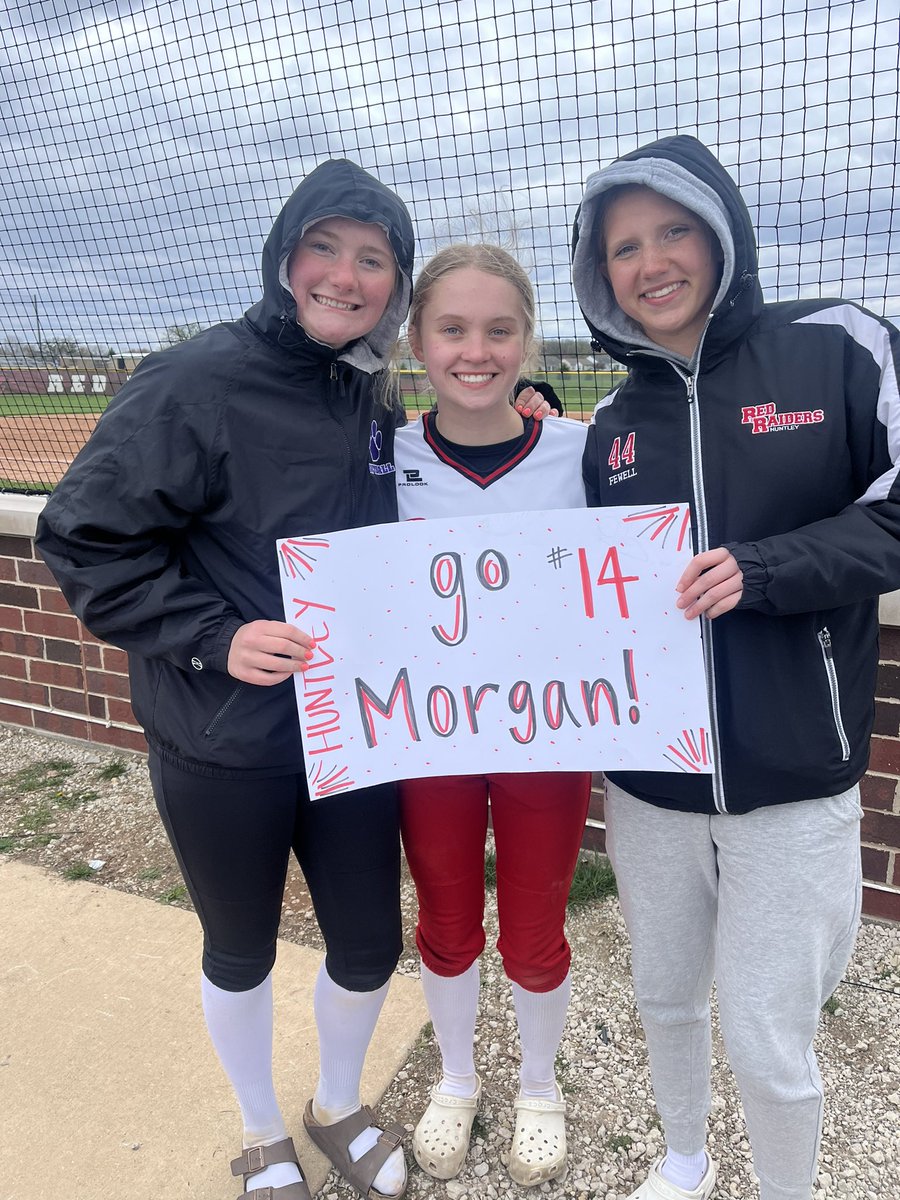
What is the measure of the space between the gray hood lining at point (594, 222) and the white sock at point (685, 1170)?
177cm

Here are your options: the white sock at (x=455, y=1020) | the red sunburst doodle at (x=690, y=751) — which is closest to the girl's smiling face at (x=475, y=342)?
the red sunburst doodle at (x=690, y=751)

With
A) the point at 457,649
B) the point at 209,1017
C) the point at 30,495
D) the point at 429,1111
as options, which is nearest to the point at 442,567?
the point at 457,649

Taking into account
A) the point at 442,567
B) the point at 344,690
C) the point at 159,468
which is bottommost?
the point at 344,690

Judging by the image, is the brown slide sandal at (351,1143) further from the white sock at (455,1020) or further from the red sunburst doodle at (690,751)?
the red sunburst doodle at (690,751)

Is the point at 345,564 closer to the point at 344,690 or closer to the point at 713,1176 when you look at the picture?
the point at 344,690

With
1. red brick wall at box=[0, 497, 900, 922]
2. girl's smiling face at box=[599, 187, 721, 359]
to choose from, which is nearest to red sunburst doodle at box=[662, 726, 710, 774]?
girl's smiling face at box=[599, 187, 721, 359]

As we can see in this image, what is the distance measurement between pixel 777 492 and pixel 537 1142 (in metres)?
1.66

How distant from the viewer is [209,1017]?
1850 mm

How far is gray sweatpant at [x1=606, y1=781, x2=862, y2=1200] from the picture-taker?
1481 mm

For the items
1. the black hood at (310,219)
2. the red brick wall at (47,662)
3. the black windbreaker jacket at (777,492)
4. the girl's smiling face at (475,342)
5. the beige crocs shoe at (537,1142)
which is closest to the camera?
the black windbreaker jacket at (777,492)

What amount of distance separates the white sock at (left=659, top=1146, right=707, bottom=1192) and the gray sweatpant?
24 cm

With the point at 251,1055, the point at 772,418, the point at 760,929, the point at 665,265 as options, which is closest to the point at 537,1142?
the point at 251,1055

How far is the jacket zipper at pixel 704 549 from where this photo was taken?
1.50 metres

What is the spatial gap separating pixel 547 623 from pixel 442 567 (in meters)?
0.24
